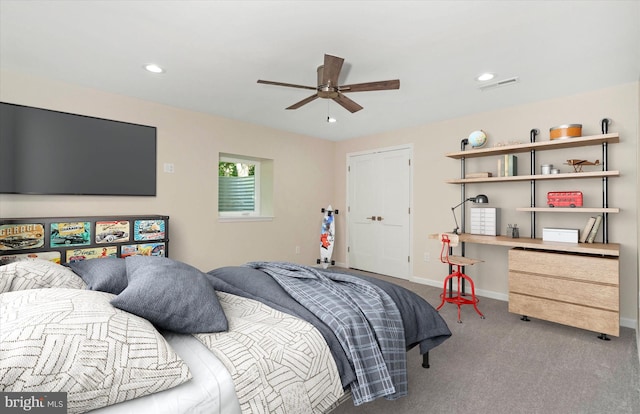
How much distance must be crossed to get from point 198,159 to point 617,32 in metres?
4.21

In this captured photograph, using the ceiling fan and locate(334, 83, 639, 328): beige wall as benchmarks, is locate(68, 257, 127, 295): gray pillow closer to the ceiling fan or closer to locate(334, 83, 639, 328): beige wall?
the ceiling fan

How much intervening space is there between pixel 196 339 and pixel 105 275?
713 millimetres

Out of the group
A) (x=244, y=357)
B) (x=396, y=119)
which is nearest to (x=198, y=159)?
(x=396, y=119)

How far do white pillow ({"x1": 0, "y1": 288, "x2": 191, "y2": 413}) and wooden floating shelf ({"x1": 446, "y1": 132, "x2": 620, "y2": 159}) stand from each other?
375 cm

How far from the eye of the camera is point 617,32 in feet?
7.12

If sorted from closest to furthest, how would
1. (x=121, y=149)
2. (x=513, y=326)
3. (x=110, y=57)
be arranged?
(x=110, y=57)
(x=513, y=326)
(x=121, y=149)

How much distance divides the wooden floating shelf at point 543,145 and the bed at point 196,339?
8.09ft

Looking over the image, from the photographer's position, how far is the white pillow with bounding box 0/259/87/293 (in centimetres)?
147

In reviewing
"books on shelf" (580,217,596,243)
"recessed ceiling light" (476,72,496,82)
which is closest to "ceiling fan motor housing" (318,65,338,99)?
"recessed ceiling light" (476,72,496,82)

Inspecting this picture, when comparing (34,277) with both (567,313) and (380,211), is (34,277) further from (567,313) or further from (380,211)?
(380,211)

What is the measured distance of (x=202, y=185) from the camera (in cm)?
419

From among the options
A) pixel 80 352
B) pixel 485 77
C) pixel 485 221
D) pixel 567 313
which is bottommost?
pixel 567 313

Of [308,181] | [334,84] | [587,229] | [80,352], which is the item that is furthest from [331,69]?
[308,181]

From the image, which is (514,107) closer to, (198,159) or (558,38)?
(558,38)
